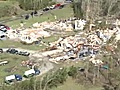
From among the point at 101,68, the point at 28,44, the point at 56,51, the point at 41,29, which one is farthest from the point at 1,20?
the point at 101,68

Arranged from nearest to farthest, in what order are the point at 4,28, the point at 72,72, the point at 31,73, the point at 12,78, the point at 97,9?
the point at 12,78
the point at 72,72
the point at 31,73
the point at 4,28
the point at 97,9

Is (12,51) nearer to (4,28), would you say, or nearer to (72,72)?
(4,28)

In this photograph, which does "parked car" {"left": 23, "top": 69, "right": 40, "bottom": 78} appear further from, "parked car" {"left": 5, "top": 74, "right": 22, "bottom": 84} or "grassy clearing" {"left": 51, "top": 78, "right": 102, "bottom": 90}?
"grassy clearing" {"left": 51, "top": 78, "right": 102, "bottom": 90}

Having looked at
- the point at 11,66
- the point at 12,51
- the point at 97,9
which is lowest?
the point at 11,66

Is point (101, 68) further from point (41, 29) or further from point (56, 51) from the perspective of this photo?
point (41, 29)

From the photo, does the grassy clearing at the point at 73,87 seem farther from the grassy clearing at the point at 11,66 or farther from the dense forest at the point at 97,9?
the dense forest at the point at 97,9

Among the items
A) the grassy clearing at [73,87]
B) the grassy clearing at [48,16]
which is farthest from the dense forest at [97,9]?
the grassy clearing at [73,87]

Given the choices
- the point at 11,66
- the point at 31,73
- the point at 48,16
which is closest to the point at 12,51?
the point at 11,66

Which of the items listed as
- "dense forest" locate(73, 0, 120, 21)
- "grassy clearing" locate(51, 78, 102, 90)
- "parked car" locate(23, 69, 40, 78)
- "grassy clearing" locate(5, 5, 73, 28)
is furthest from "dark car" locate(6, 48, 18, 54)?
"dense forest" locate(73, 0, 120, 21)

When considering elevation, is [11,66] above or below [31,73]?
above
